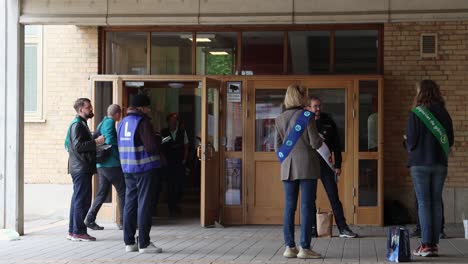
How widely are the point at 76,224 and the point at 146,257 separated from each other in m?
1.87

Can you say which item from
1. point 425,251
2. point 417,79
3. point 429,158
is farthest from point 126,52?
point 425,251

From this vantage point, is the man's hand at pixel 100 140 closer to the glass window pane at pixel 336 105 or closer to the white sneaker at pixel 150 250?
the white sneaker at pixel 150 250

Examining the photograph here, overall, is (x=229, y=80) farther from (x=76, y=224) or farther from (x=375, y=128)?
(x=76, y=224)

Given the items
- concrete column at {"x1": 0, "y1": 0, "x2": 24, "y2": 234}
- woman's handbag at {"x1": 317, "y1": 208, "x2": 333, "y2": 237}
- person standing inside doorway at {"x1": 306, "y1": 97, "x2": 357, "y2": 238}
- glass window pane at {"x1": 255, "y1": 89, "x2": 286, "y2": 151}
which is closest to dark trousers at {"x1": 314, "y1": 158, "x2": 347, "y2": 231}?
person standing inside doorway at {"x1": 306, "y1": 97, "x2": 357, "y2": 238}

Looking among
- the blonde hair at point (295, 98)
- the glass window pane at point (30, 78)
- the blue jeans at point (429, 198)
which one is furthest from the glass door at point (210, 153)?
the blue jeans at point (429, 198)

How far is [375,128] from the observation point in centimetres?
1198

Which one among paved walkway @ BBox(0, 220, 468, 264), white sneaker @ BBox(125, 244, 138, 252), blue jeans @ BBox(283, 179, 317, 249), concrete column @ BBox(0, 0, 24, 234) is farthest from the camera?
concrete column @ BBox(0, 0, 24, 234)

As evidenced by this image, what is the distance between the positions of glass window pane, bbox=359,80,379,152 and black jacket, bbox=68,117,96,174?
4.11m

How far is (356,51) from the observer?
40.7 feet

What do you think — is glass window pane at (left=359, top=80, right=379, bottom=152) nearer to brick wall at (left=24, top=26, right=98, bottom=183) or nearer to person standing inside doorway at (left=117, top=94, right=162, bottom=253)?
person standing inside doorway at (left=117, top=94, right=162, bottom=253)

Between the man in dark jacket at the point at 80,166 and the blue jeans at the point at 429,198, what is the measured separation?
429 cm

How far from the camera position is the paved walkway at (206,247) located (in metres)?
8.84

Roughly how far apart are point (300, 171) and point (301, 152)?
0.72 ft

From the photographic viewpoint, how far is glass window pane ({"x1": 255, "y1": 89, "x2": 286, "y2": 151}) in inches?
485
